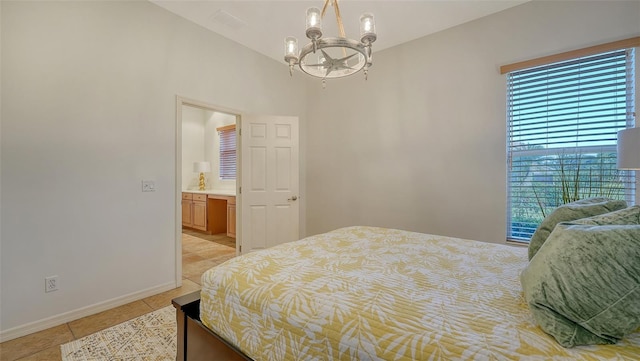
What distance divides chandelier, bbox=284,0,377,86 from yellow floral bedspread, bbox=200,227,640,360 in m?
1.26

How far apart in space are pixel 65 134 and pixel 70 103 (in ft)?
0.84

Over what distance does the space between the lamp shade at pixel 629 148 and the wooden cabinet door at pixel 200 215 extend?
17.9 ft

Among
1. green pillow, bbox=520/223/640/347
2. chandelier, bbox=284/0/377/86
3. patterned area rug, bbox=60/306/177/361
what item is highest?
chandelier, bbox=284/0/377/86

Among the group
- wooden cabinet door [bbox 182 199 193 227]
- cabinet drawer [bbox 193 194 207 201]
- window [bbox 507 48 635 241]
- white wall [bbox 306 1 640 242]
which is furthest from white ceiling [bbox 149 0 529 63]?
wooden cabinet door [bbox 182 199 193 227]

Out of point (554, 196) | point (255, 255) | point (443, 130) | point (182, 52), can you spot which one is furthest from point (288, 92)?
point (554, 196)

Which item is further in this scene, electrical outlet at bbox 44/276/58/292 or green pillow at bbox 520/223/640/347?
electrical outlet at bbox 44/276/58/292

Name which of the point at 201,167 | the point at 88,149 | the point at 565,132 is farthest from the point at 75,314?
the point at 565,132

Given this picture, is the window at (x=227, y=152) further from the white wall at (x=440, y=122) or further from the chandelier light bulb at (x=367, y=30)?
the chandelier light bulb at (x=367, y=30)

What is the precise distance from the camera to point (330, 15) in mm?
2773

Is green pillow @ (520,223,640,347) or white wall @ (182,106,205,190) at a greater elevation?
white wall @ (182,106,205,190)

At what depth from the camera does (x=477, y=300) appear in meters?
0.96

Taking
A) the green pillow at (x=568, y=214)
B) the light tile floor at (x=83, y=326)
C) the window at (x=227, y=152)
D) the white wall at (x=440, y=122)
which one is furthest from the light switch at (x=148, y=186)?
the green pillow at (x=568, y=214)

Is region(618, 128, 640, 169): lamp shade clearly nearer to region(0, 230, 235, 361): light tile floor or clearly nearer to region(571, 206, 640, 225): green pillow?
region(571, 206, 640, 225): green pillow

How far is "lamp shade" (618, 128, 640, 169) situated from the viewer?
4.81 feet
